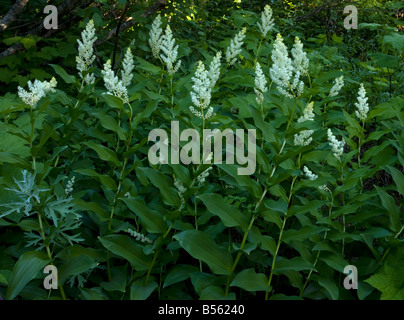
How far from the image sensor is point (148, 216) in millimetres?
1964

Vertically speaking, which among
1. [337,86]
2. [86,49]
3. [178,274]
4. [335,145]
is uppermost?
[86,49]

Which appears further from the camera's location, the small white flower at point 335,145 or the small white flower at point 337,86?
the small white flower at point 337,86

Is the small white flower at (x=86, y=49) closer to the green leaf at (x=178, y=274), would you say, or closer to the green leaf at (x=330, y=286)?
the green leaf at (x=178, y=274)

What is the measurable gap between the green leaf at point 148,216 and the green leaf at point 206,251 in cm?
17

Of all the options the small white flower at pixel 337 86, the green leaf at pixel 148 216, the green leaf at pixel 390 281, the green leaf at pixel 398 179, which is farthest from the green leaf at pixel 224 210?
the small white flower at pixel 337 86

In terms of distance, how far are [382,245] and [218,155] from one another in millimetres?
991

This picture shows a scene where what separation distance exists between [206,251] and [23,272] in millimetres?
789

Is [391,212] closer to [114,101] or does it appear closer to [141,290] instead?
[141,290]

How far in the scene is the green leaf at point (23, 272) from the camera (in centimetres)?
175

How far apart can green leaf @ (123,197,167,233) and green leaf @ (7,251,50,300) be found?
1.46ft

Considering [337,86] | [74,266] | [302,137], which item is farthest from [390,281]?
[74,266]

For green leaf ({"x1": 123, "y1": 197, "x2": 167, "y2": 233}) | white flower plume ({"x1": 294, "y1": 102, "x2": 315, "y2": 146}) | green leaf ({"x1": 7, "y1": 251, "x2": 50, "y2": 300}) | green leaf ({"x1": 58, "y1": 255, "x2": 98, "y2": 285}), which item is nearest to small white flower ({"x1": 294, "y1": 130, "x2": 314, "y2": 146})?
white flower plume ({"x1": 294, "y1": 102, "x2": 315, "y2": 146})

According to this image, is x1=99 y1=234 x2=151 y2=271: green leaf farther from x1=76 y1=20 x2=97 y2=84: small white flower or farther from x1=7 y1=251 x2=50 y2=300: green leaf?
x1=76 y1=20 x2=97 y2=84: small white flower
